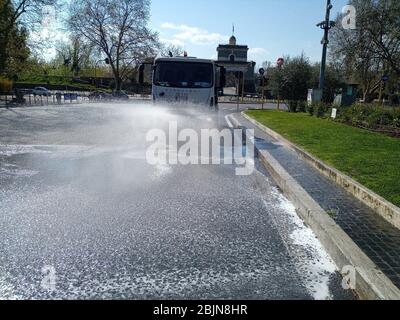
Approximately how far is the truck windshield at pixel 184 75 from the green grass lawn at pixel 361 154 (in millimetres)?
3601

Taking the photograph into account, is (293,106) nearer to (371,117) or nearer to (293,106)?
(293,106)

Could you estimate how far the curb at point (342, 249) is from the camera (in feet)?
10.1

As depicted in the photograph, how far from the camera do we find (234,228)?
15.3ft

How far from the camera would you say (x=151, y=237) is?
4.26m

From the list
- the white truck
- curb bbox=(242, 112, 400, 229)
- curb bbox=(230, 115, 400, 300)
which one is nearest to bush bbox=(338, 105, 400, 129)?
the white truck

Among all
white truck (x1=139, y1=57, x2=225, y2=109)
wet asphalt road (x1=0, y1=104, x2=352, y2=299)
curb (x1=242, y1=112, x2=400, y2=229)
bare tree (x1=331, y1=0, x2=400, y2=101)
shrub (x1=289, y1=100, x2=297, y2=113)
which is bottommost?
wet asphalt road (x1=0, y1=104, x2=352, y2=299)

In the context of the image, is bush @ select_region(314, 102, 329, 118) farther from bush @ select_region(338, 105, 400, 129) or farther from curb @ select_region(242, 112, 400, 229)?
curb @ select_region(242, 112, 400, 229)

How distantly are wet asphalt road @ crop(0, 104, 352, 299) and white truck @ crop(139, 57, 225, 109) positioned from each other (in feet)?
24.3

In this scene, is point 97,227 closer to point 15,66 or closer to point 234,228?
point 234,228

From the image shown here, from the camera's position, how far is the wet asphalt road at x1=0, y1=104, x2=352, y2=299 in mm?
3240

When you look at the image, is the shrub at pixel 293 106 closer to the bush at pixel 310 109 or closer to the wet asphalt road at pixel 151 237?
the bush at pixel 310 109
